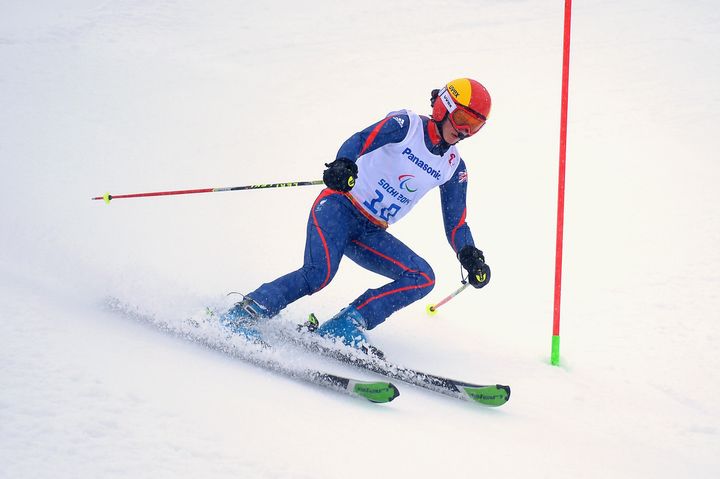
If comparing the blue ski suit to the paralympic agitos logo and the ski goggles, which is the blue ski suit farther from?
the ski goggles

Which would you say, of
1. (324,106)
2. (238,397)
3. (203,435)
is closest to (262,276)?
(238,397)

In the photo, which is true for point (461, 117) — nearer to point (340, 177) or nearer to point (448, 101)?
point (448, 101)

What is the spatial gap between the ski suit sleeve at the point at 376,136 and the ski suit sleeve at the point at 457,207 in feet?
1.49

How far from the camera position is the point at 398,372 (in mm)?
3246

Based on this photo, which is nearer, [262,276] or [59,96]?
[262,276]

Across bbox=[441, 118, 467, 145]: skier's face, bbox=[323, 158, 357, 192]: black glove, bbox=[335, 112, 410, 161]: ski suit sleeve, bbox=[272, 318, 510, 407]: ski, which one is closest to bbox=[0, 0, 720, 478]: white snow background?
bbox=[272, 318, 510, 407]: ski

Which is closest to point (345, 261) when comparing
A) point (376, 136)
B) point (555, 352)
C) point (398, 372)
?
point (555, 352)

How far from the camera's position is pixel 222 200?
6395mm

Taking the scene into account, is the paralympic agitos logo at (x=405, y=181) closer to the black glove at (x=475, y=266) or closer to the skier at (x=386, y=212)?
the skier at (x=386, y=212)

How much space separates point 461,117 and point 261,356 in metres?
1.54

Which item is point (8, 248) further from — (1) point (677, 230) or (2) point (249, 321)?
(1) point (677, 230)

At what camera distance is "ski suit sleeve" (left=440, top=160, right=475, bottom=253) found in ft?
12.4

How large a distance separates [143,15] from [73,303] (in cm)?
1014

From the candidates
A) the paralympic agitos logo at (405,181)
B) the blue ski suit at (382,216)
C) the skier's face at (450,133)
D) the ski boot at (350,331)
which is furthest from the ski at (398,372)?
the skier's face at (450,133)
